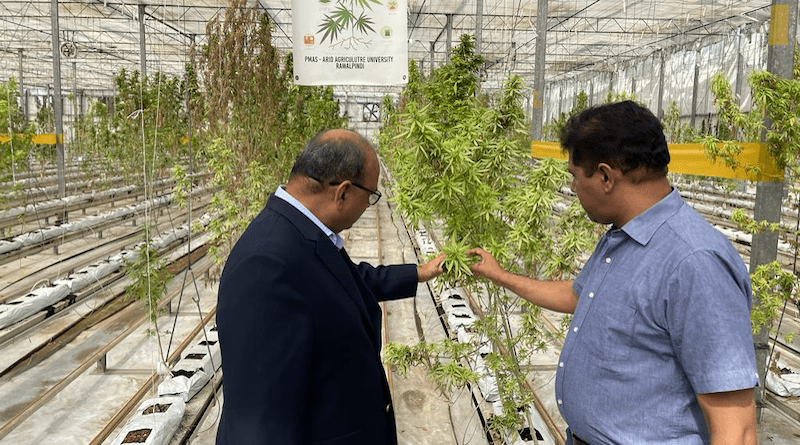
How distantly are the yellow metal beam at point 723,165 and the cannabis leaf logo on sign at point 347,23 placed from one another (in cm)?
120

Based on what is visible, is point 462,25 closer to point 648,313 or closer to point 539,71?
point 539,71

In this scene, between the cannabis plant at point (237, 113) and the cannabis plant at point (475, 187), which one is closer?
the cannabis plant at point (475, 187)

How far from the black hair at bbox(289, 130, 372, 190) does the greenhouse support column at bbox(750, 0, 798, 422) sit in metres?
2.67

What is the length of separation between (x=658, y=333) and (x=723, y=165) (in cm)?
265

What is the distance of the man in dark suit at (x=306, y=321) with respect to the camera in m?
1.40

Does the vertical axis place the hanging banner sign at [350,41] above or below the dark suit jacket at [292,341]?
above

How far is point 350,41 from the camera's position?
328 cm

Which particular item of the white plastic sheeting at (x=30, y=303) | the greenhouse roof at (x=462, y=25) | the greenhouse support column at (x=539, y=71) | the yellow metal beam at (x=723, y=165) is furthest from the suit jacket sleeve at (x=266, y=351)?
the greenhouse roof at (x=462, y=25)

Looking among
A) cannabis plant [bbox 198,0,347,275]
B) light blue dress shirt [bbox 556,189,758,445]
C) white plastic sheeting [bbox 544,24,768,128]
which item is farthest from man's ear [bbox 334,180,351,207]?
white plastic sheeting [bbox 544,24,768,128]

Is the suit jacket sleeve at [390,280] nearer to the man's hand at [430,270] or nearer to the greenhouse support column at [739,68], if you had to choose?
the man's hand at [430,270]

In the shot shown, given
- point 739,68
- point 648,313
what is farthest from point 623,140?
point 739,68

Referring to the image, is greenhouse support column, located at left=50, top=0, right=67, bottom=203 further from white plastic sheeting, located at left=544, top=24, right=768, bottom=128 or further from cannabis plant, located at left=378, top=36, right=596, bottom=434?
white plastic sheeting, located at left=544, top=24, right=768, bottom=128

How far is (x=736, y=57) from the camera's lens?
56.3 feet

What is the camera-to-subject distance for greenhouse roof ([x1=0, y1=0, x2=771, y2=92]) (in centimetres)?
1493
